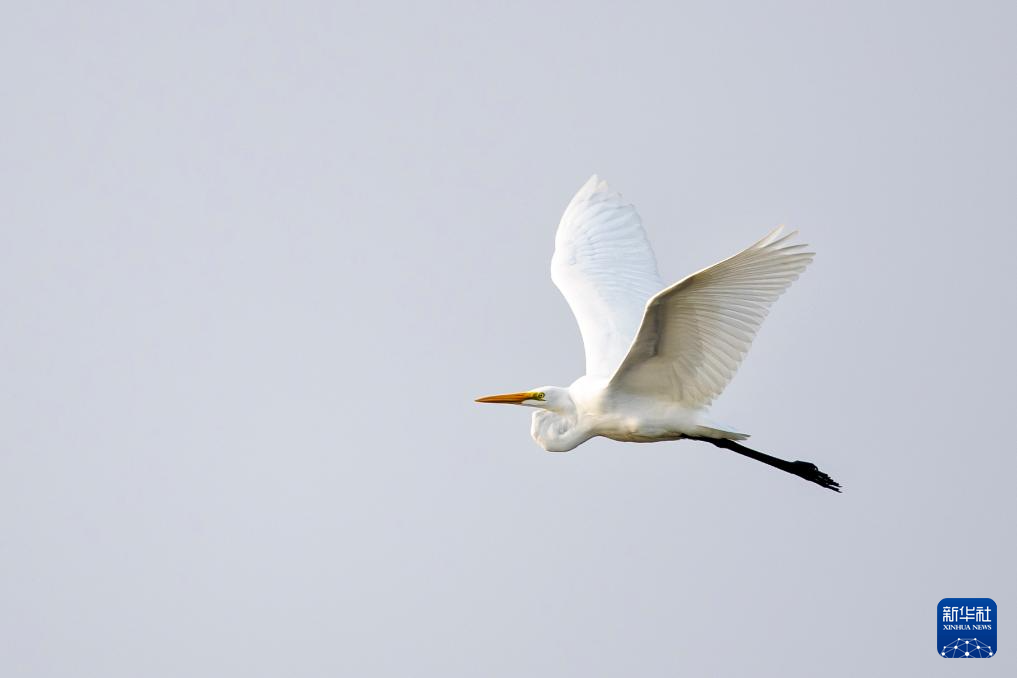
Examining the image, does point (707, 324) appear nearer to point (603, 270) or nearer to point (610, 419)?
point (610, 419)

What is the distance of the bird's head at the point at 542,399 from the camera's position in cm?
1170

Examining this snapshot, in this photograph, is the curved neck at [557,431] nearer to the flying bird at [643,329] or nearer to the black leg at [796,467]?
the flying bird at [643,329]

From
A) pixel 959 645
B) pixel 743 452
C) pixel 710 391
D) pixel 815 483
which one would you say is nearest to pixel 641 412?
pixel 710 391

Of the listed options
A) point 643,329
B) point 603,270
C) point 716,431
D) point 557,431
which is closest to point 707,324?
point 643,329

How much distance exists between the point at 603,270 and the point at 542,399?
1.92 metres

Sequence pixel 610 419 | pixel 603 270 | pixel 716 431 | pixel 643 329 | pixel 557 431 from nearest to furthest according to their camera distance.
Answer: pixel 643 329 < pixel 716 431 < pixel 610 419 < pixel 557 431 < pixel 603 270

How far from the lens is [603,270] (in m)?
13.2

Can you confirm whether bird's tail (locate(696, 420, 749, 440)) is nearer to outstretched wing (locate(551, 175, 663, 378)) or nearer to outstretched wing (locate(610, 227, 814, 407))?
outstretched wing (locate(610, 227, 814, 407))

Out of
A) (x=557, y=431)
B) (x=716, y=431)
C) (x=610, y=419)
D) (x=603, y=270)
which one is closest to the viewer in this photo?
(x=716, y=431)

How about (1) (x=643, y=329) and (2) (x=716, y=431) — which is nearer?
(1) (x=643, y=329)

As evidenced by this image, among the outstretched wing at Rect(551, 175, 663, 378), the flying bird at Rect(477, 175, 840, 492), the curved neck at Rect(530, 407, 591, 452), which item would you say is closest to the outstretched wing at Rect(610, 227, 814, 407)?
the flying bird at Rect(477, 175, 840, 492)

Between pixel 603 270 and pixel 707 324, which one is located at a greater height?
pixel 603 270

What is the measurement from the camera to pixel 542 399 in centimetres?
1177

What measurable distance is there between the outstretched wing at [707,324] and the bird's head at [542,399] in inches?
31.8
